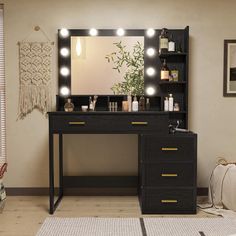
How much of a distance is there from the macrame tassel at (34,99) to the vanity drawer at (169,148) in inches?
48.1

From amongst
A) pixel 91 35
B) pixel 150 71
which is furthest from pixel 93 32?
pixel 150 71

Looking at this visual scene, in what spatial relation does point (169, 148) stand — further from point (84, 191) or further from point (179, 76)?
point (84, 191)

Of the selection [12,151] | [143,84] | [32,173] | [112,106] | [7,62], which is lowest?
[32,173]

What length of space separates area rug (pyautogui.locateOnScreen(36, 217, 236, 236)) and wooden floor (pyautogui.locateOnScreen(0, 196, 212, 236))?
0.39ft

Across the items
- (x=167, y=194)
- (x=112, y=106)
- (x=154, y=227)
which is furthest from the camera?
(x=112, y=106)

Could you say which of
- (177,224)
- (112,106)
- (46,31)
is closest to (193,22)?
(112,106)

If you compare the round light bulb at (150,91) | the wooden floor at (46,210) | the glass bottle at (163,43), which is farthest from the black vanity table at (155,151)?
the glass bottle at (163,43)

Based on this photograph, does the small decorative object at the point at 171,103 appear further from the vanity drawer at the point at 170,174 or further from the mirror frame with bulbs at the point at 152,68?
the vanity drawer at the point at 170,174

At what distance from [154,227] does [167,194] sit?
15.6 inches

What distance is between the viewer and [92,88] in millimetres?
3609

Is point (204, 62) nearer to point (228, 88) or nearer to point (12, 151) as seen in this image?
point (228, 88)

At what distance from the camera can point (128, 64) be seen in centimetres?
362

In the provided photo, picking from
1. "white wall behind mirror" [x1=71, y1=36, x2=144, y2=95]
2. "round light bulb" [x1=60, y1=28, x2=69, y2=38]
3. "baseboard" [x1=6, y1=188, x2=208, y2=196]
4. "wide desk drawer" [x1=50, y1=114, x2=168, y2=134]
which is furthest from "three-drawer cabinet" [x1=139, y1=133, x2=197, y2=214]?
"round light bulb" [x1=60, y1=28, x2=69, y2=38]

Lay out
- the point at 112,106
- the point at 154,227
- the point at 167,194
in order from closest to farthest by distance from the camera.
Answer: the point at 154,227
the point at 167,194
the point at 112,106
